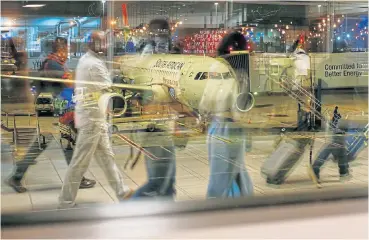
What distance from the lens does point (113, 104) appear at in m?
3.35

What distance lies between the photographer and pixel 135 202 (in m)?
2.63

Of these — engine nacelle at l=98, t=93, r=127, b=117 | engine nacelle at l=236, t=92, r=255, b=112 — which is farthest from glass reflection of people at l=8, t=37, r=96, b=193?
engine nacelle at l=236, t=92, r=255, b=112

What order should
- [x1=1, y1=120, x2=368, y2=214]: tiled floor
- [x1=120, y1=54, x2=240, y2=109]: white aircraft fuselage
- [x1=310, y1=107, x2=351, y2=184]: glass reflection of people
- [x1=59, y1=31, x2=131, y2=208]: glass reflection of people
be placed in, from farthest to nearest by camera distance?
[x1=120, y1=54, x2=240, y2=109]: white aircraft fuselage
[x1=310, y1=107, x2=351, y2=184]: glass reflection of people
[x1=59, y1=31, x2=131, y2=208]: glass reflection of people
[x1=1, y1=120, x2=368, y2=214]: tiled floor

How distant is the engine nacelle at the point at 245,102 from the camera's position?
4188 millimetres

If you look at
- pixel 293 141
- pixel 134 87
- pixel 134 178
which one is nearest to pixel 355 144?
pixel 293 141

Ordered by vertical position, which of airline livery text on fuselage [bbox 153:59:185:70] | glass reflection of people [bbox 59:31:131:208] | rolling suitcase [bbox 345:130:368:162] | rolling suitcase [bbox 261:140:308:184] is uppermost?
airline livery text on fuselage [bbox 153:59:185:70]

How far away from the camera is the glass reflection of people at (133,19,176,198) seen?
297cm

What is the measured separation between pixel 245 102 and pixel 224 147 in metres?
1.15

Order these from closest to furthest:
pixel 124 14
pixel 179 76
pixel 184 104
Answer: pixel 124 14, pixel 184 104, pixel 179 76

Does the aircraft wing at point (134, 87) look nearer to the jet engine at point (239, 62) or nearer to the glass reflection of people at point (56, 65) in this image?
the glass reflection of people at point (56, 65)

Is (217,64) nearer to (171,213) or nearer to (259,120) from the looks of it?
(259,120)

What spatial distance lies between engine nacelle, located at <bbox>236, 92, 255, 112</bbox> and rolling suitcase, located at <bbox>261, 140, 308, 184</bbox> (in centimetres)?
45

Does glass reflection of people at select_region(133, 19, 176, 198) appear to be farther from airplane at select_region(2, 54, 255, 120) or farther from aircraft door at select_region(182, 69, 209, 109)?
aircraft door at select_region(182, 69, 209, 109)

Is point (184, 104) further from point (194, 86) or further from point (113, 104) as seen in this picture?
point (113, 104)
